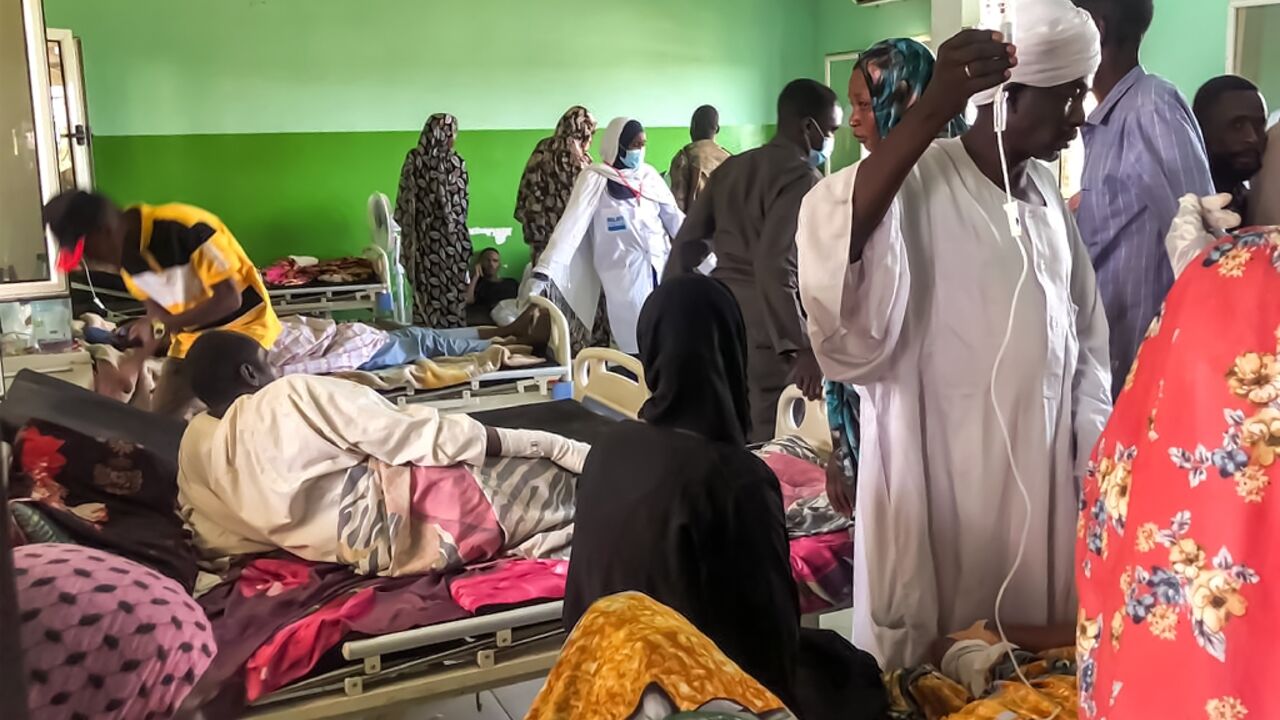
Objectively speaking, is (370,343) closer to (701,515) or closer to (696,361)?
(696,361)

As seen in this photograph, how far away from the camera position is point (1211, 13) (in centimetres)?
618

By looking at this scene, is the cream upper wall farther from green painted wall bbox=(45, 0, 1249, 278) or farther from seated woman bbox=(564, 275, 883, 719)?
seated woman bbox=(564, 275, 883, 719)

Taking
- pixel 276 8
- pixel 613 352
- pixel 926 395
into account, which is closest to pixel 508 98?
pixel 276 8

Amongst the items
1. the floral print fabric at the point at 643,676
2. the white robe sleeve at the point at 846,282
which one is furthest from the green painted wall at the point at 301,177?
the floral print fabric at the point at 643,676

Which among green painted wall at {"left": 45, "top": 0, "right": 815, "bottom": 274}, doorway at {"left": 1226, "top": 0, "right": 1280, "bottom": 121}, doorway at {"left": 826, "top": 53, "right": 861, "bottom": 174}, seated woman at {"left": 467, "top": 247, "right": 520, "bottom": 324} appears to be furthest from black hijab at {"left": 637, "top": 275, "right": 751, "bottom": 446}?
doorway at {"left": 826, "top": 53, "right": 861, "bottom": 174}

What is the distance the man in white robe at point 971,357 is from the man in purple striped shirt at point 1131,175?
0.47 m

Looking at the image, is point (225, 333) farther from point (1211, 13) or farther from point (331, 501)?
point (1211, 13)

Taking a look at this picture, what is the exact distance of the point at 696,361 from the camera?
1.62 meters

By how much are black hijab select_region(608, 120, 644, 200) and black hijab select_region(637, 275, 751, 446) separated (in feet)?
12.3

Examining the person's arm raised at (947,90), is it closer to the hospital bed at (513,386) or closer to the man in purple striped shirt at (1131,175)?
the man in purple striped shirt at (1131,175)

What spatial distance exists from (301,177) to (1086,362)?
20.7 ft

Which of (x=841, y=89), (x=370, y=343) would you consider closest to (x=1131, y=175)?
(x=370, y=343)

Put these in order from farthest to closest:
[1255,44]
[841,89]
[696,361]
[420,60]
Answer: [841,89] < [420,60] < [1255,44] < [696,361]

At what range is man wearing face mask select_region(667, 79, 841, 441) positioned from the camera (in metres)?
3.26
